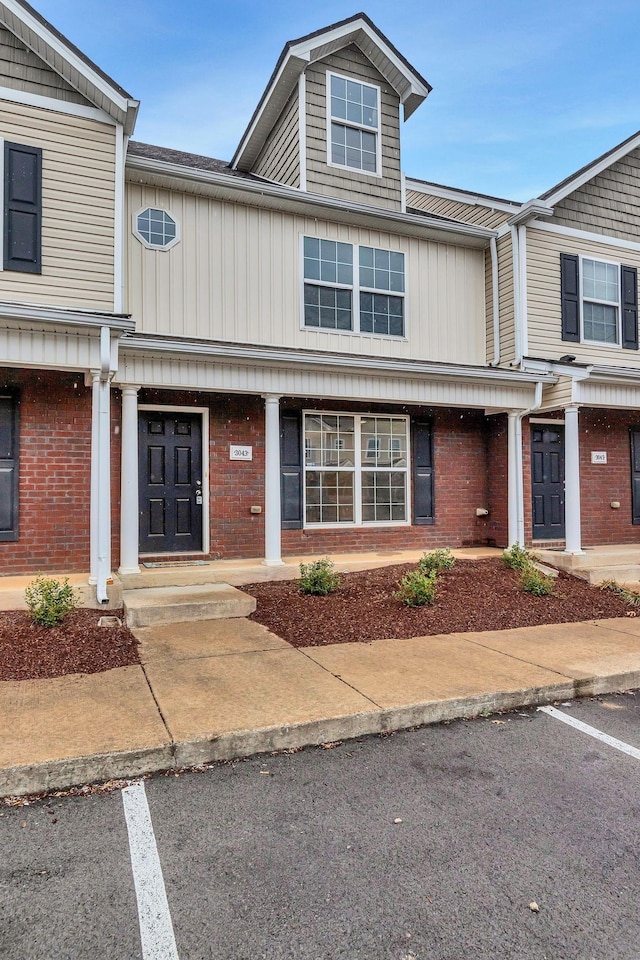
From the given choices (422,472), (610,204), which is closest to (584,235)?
(610,204)

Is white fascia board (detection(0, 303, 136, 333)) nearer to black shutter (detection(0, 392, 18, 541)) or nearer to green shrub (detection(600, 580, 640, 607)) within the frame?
black shutter (detection(0, 392, 18, 541))

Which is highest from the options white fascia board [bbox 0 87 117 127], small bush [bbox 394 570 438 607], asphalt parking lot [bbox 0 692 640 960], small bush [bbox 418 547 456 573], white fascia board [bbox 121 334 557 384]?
white fascia board [bbox 0 87 117 127]

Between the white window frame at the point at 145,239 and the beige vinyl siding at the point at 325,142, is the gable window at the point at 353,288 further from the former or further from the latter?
the white window frame at the point at 145,239

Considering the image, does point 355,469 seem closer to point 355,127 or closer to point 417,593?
point 417,593

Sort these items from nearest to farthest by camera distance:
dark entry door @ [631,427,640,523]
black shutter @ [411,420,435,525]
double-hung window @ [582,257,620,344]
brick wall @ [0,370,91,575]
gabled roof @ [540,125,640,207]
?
brick wall @ [0,370,91,575]
black shutter @ [411,420,435,525]
gabled roof @ [540,125,640,207]
double-hung window @ [582,257,620,344]
dark entry door @ [631,427,640,523]

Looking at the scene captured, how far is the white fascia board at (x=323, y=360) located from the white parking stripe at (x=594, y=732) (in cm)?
531

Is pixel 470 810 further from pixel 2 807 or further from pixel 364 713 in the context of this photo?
pixel 2 807

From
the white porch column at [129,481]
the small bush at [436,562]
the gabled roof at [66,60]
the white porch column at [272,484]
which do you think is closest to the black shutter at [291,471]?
the white porch column at [272,484]

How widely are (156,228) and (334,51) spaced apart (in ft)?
14.7

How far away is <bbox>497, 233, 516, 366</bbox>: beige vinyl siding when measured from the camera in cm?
1027

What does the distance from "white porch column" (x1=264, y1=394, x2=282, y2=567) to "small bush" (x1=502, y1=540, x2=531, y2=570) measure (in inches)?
136

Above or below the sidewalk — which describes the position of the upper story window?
above

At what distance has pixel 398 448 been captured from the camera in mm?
10312

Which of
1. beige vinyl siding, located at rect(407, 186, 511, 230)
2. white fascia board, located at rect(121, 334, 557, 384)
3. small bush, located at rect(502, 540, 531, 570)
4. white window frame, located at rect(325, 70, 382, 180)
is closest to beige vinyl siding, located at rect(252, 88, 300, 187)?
white window frame, located at rect(325, 70, 382, 180)
